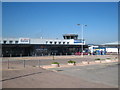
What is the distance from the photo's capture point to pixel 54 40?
72.1m

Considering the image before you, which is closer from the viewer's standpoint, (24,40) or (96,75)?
(96,75)

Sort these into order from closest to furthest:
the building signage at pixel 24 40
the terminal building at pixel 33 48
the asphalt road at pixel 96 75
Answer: the asphalt road at pixel 96 75
the terminal building at pixel 33 48
the building signage at pixel 24 40

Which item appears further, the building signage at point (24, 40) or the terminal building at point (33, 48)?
the building signage at point (24, 40)

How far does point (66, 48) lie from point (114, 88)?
58.6 meters

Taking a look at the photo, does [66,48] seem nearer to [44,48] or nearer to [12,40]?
[44,48]

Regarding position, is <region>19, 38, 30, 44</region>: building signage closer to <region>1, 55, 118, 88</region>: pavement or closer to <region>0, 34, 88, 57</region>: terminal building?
<region>0, 34, 88, 57</region>: terminal building

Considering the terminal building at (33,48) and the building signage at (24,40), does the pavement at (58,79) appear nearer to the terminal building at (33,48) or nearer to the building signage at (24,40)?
the terminal building at (33,48)

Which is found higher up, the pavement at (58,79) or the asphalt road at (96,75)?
the pavement at (58,79)

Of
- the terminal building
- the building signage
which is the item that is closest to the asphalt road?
the terminal building

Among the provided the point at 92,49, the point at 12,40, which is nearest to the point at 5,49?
the point at 12,40

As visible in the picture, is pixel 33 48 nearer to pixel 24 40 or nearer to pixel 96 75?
pixel 24 40

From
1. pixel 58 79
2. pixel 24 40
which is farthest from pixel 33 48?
pixel 58 79

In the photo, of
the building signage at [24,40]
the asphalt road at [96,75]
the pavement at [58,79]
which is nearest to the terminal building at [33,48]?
the building signage at [24,40]

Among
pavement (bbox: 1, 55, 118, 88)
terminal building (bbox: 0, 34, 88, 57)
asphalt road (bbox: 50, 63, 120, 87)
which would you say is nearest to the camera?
pavement (bbox: 1, 55, 118, 88)
